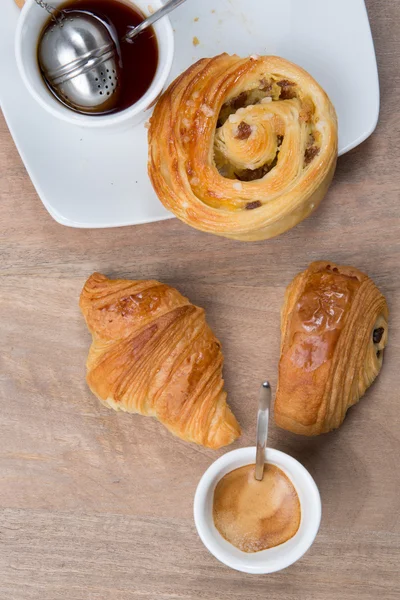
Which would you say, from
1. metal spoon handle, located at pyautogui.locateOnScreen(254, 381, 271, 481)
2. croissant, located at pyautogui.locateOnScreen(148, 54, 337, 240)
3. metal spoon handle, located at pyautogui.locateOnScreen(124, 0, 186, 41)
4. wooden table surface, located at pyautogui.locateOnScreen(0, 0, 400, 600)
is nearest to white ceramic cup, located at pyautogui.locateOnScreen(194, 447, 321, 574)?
metal spoon handle, located at pyautogui.locateOnScreen(254, 381, 271, 481)

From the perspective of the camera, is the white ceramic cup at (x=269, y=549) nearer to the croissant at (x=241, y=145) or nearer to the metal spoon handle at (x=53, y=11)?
the croissant at (x=241, y=145)

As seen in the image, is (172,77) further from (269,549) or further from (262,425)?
(269,549)

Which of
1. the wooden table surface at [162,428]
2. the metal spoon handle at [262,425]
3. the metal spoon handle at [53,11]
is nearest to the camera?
the metal spoon handle at [262,425]

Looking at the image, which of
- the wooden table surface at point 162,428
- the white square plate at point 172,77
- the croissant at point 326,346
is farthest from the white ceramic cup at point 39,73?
the croissant at point 326,346

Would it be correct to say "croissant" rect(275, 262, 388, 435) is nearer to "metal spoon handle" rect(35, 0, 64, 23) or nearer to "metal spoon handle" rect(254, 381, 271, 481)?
"metal spoon handle" rect(254, 381, 271, 481)

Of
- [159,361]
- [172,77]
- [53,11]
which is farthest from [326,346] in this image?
[53,11]

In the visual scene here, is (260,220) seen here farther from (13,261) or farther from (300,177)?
(13,261)
